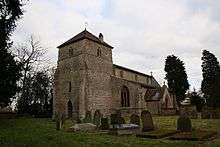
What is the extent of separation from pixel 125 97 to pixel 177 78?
1736cm

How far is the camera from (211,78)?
47688mm

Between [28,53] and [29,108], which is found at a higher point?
[28,53]

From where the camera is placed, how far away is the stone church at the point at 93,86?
3766 centimetres

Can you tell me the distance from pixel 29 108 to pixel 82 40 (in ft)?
45.9

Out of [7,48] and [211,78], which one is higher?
[211,78]

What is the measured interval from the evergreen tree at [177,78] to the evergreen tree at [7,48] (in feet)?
121

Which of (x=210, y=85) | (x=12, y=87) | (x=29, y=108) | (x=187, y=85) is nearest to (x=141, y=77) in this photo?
(x=187, y=85)

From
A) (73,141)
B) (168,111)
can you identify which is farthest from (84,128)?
(168,111)

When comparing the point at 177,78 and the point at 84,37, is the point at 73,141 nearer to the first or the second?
the point at 84,37

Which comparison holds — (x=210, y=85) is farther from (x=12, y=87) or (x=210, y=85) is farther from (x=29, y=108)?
(x=12, y=87)

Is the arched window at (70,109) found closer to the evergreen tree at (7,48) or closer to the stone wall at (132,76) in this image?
the stone wall at (132,76)

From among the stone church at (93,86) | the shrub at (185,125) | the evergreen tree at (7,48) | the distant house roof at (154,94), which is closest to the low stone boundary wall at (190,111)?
the stone church at (93,86)

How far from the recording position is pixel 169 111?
39.5 meters

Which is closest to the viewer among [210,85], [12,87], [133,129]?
[133,129]
